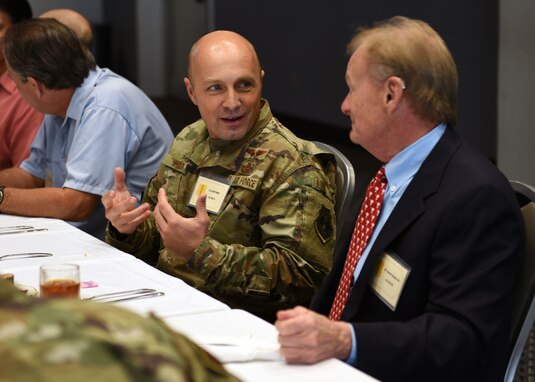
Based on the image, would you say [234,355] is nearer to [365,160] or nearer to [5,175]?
[5,175]

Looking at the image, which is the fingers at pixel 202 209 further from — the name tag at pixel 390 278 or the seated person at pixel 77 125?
the seated person at pixel 77 125

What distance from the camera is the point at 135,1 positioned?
12.7 meters

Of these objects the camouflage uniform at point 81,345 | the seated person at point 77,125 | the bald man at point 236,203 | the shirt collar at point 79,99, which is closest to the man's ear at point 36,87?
the seated person at point 77,125

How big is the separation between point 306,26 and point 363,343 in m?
7.64

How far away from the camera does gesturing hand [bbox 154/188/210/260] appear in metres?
2.37

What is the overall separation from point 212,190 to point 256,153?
0.59 feet

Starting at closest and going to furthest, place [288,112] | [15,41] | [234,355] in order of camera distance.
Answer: [234,355] → [15,41] → [288,112]

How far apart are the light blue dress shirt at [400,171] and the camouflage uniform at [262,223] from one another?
0.42 metres

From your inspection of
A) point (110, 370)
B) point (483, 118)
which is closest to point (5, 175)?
point (110, 370)

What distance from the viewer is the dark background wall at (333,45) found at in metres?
6.57

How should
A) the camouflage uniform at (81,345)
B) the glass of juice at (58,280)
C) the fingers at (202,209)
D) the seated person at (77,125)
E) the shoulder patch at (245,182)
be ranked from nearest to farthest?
the camouflage uniform at (81,345)
the glass of juice at (58,280)
the fingers at (202,209)
the shoulder patch at (245,182)
the seated person at (77,125)

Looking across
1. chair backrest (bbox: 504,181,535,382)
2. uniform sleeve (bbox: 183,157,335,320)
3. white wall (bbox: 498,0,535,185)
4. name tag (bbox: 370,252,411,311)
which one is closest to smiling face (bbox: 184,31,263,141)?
uniform sleeve (bbox: 183,157,335,320)

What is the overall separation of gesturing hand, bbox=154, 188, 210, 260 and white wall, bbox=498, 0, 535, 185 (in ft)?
12.7

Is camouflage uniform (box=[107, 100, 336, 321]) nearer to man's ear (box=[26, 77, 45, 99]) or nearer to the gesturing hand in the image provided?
the gesturing hand
